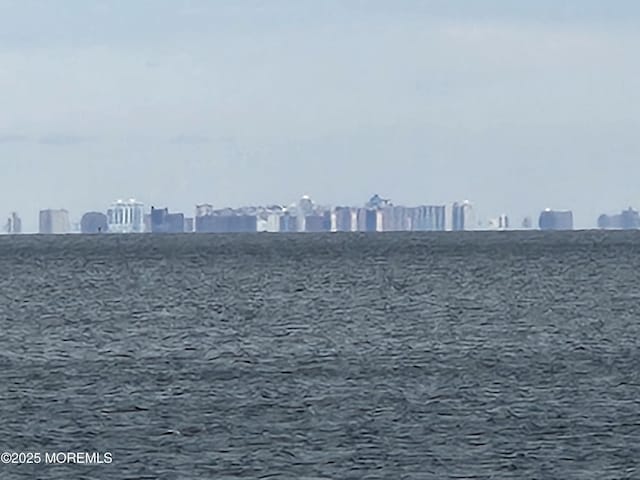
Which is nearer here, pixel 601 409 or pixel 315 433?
pixel 315 433

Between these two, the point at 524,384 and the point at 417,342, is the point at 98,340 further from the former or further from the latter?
the point at 524,384

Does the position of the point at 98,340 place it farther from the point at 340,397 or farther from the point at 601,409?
the point at 601,409

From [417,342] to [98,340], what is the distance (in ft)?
49.0

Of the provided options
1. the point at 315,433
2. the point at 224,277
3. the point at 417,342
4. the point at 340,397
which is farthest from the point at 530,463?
the point at 224,277

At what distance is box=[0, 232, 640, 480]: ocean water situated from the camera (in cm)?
4491

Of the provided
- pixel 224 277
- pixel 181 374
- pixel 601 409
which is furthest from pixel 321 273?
pixel 601 409

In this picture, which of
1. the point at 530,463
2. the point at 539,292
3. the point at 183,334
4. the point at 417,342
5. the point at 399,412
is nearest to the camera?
the point at 530,463

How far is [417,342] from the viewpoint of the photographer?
262ft

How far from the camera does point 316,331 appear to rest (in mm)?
86625

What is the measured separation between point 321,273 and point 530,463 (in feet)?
415

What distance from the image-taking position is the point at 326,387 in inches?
2352

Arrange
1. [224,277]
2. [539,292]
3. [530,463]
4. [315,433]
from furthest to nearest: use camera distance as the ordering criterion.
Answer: [224,277] → [539,292] → [315,433] → [530,463]

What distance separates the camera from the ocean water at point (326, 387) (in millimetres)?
44906

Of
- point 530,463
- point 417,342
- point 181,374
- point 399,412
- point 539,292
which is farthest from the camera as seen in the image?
point 539,292
